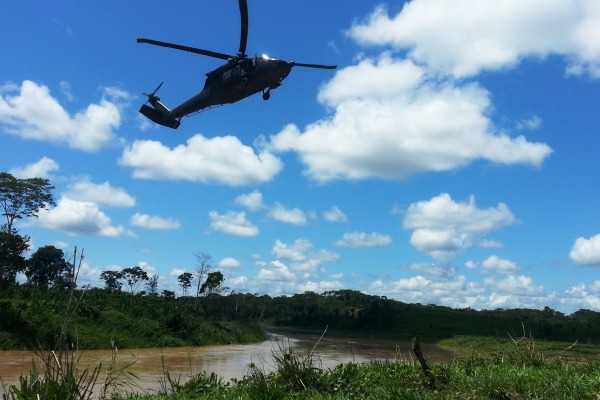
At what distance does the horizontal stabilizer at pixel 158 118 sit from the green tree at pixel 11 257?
761 inches

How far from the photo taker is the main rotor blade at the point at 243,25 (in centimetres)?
1695

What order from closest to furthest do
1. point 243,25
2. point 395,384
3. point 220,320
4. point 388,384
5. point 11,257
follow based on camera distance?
1. point 388,384
2. point 395,384
3. point 243,25
4. point 11,257
5. point 220,320

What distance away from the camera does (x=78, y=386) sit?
6.03 metres

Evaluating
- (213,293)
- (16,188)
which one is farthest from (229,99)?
(213,293)

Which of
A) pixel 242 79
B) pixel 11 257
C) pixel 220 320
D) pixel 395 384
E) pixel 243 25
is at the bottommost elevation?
pixel 395 384

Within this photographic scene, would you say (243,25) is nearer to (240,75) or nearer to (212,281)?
(240,75)

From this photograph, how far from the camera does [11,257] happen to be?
36156mm

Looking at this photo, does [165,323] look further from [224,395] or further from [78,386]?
[78,386]

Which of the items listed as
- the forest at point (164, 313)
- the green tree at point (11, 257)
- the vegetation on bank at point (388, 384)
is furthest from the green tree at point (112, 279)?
the vegetation on bank at point (388, 384)

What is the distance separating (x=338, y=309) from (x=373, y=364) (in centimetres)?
6737

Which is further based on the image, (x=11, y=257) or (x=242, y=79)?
(x=11, y=257)

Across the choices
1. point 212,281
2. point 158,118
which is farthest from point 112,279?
point 158,118

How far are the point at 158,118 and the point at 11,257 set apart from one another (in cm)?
2042

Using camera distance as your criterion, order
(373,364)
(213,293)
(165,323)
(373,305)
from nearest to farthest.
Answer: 1. (373,364)
2. (165,323)
3. (213,293)
4. (373,305)
